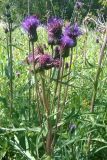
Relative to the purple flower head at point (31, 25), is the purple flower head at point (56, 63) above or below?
below

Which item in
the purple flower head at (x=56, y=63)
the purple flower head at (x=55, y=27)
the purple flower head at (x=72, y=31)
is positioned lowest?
the purple flower head at (x=56, y=63)

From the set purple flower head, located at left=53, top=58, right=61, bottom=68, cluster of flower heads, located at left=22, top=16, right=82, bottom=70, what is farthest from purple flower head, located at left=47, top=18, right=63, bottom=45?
purple flower head, located at left=53, top=58, right=61, bottom=68

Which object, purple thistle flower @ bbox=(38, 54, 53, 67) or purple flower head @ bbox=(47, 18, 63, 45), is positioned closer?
purple thistle flower @ bbox=(38, 54, 53, 67)

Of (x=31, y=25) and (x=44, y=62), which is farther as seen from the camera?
(x=31, y=25)

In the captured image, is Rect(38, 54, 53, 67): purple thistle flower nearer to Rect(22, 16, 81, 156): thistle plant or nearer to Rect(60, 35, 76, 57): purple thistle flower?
Rect(22, 16, 81, 156): thistle plant

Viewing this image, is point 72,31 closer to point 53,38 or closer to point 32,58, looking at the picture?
point 53,38

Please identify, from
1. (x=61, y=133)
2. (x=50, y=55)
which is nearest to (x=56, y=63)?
(x=50, y=55)

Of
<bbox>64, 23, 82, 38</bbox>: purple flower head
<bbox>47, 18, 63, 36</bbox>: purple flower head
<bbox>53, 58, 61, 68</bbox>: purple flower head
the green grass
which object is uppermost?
<bbox>47, 18, 63, 36</bbox>: purple flower head

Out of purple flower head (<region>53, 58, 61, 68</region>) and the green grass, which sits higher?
purple flower head (<region>53, 58, 61, 68</region>)

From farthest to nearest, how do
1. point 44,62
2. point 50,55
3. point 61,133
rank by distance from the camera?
point 61,133 → point 50,55 → point 44,62

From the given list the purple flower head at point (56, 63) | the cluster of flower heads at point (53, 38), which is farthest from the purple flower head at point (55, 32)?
the purple flower head at point (56, 63)

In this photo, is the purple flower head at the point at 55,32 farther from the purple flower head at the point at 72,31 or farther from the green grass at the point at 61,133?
the green grass at the point at 61,133

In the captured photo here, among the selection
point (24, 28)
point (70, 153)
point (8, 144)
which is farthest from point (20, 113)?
point (24, 28)

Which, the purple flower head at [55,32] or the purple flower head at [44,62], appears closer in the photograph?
the purple flower head at [44,62]
